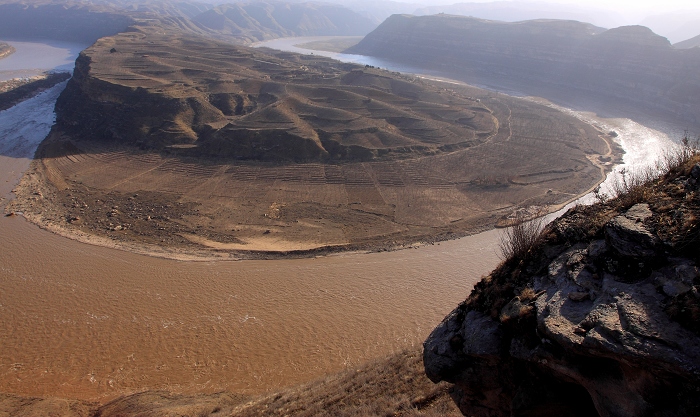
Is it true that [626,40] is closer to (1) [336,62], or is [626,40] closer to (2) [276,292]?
(1) [336,62]

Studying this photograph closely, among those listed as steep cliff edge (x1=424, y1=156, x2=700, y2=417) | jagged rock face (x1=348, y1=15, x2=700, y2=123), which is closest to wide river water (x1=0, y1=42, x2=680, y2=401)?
steep cliff edge (x1=424, y1=156, x2=700, y2=417)

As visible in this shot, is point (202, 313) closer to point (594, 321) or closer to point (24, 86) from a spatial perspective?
point (594, 321)

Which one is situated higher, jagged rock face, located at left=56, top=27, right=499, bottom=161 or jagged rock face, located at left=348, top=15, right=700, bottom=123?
jagged rock face, located at left=348, top=15, right=700, bottom=123

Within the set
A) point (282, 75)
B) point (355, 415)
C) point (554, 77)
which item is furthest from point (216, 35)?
point (355, 415)

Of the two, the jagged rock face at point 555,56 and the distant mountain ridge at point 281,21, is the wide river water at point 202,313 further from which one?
the distant mountain ridge at point 281,21

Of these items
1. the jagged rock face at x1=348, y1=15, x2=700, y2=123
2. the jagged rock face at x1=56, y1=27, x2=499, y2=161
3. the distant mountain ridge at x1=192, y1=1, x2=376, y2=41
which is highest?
the distant mountain ridge at x1=192, y1=1, x2=376, y2=41

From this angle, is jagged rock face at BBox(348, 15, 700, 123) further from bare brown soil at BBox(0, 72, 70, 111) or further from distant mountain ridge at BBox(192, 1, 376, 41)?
bare brown soil at BBox(0, 72, 70, 111)
